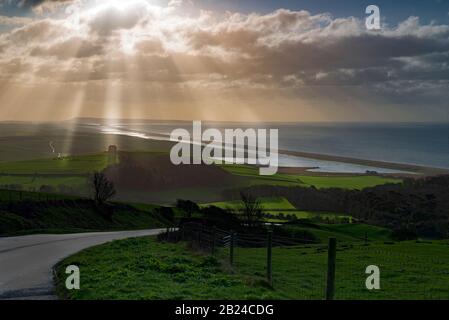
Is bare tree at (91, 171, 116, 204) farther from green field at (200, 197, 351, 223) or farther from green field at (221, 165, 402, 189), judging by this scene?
green field at (221, 165, 402, 189)

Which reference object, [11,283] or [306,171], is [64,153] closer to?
[306,171]

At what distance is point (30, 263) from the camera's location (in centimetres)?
2270

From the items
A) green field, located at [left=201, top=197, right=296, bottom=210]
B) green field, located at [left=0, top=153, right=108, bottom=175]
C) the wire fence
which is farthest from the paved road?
green field, located at [left=0, top=153, right=108, bottom=175]

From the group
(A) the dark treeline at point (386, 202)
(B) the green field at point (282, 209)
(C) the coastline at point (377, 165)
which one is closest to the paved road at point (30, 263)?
(B) the green field at point (282, 209)

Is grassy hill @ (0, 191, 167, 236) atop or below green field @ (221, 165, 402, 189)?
below

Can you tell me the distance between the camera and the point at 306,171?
5325 inches

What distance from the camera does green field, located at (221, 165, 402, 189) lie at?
391 ft

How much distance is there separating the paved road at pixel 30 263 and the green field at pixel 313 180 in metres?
87.2

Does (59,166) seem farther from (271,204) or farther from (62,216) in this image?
(62,216)

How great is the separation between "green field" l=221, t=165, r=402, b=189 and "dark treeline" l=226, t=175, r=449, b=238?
11.4ft

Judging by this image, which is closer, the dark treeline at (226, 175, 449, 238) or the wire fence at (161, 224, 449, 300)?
the wire fence at (161, 224, 449, 300)

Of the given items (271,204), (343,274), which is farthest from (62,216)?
(271,204)

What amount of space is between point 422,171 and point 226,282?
12727 cm
